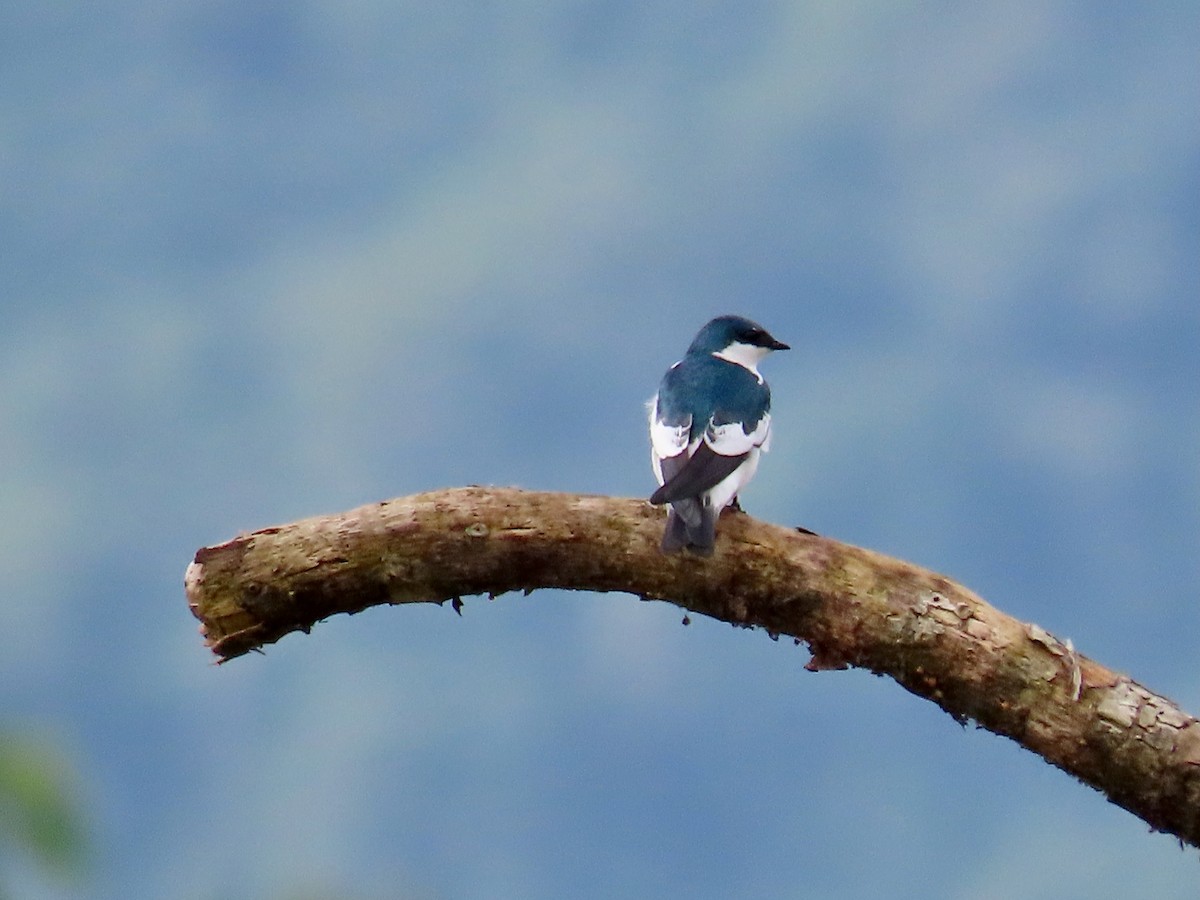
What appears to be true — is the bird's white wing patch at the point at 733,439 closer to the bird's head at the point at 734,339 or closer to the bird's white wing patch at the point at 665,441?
the bird's white wing patch at the point at 665,441

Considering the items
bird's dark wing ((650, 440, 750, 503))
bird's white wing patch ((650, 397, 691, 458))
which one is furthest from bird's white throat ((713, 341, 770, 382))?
bird's dark wing ((650, 440, 750, 503))

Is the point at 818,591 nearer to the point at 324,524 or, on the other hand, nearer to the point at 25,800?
the point at 324,524

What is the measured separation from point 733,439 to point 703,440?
0.12m

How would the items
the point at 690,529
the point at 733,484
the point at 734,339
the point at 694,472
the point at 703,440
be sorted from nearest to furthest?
1. the point at 690,529
2. the point at 694,472
3. the point at 733,484
4. the point at 703,440
5. the point at 734,339

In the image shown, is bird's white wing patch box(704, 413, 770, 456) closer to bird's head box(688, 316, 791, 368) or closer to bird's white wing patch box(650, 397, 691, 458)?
bird's white wing patch box(650, 397, 691, 458)

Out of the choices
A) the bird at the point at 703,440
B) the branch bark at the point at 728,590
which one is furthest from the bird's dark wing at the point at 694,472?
the branch bark at the point at 728,590

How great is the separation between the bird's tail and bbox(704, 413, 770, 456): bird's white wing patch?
0.73 metres

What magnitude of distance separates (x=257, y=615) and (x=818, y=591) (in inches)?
69.2

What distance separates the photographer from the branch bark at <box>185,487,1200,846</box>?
4379 millimetres

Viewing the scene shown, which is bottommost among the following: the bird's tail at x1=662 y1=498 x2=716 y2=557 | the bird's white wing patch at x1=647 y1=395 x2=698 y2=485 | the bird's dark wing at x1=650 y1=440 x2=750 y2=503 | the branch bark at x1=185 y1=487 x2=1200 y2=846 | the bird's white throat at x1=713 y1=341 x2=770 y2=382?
the branch bark at x1=185 y1=487 x2=1200 y2=846

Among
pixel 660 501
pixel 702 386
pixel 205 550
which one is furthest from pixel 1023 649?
pixel 205 550

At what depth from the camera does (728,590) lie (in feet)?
15.1

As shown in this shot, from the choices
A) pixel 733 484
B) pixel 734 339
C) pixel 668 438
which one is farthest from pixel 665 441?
pixel 734 339

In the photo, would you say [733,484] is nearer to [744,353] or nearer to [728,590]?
[728,590]
